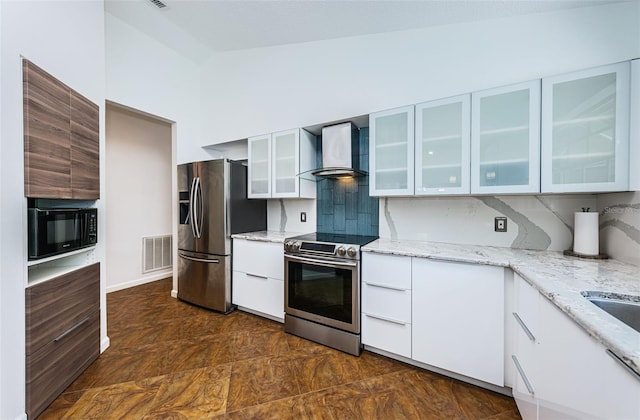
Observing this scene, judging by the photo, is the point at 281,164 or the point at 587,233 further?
the point at 281,164

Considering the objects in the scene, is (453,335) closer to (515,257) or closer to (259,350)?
(515,257)

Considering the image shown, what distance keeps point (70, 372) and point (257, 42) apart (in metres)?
3.62

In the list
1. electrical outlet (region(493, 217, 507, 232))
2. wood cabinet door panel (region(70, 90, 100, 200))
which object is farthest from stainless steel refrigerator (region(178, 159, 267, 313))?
electrical outlet (region(493, 217, 507, 232))

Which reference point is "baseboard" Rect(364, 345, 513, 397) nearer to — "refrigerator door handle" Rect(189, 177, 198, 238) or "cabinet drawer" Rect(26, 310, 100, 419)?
"cabinet drawer" Rect(26, 310, 100, 419)

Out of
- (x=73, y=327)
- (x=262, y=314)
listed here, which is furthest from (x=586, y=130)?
(x=73, y=327)

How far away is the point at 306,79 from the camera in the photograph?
2.91 m

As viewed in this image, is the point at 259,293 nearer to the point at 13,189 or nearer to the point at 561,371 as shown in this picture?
the point at 13,189

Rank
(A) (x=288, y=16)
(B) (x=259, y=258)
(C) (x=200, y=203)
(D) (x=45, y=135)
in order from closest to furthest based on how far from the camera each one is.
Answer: (D) (x=45, y=135) < (A) (x=288, y=16) < (B) (x=259, y=258) < (C) (x=200, y=203)

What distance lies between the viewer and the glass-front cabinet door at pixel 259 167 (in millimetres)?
2943

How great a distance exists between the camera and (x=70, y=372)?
1666mm

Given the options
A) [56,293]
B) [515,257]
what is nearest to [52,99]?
[56,293]

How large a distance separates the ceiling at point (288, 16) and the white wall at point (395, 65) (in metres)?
0.08

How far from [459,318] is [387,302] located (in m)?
0.50

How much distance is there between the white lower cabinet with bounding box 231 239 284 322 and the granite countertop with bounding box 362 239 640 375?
3.51ft
